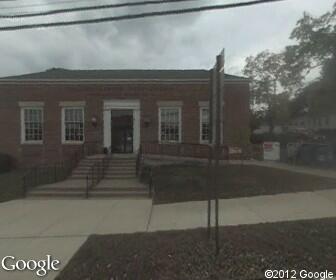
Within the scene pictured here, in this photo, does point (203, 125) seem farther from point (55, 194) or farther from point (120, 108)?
point (55, 194)

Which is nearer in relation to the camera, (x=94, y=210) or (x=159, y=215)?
(x=159, y=215)

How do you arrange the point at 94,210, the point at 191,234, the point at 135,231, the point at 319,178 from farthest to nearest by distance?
the point at 319,178 < the point at 94,210 < the point at 135,231 < the point at 191,234

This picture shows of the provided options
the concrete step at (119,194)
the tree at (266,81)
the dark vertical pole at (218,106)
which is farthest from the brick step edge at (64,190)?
the tree at (266,81)

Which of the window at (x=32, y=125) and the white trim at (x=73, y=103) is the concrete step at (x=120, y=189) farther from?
the window at (x=32, y=125)

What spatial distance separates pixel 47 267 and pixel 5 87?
2146 cm

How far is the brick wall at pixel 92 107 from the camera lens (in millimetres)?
25625

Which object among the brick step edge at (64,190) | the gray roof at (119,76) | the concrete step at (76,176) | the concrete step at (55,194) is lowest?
the concrete step at (55,194)

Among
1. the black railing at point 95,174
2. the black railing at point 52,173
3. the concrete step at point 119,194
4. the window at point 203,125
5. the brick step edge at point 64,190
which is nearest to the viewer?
the concrete step at point 119,194

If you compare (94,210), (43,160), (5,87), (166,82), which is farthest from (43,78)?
(94,210)

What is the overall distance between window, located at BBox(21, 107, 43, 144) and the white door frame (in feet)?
12.9

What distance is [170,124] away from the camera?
84.4 ft

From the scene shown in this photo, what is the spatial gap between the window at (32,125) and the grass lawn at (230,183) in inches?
398

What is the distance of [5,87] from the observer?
85.4 ft

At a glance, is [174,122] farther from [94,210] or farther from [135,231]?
[135,231]
